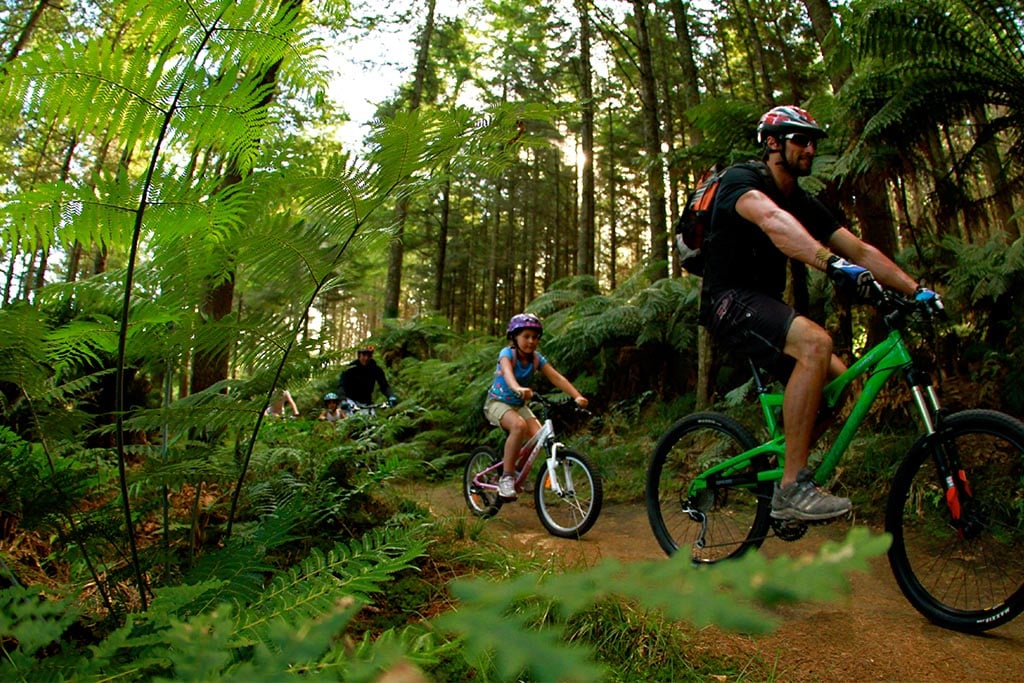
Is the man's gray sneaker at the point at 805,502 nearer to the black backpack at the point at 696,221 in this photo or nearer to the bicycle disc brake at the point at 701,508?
the bicycle disc brake at the point at 701,508

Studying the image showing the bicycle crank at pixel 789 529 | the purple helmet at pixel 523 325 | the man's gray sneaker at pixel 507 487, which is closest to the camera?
the bicycle crank at pixel 789 529

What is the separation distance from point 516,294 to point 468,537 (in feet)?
101

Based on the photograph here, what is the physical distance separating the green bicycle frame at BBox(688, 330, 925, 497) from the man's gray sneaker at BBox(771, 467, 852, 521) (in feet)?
0.52

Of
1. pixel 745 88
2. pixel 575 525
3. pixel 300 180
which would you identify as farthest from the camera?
pixel 745 88

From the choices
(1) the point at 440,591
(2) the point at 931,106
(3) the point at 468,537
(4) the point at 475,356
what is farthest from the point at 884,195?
(4) the point at 475,356

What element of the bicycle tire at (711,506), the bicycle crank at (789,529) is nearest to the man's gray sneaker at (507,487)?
the bicycle tire at (711,506)

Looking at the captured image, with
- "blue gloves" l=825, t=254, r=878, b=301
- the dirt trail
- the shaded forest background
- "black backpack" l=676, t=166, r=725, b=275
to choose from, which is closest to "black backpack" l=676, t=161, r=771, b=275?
"black backpack" l=676, t=166, r=725, b=275

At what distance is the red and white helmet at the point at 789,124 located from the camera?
127 inches

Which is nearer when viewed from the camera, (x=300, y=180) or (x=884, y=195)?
(x=300, y=180)

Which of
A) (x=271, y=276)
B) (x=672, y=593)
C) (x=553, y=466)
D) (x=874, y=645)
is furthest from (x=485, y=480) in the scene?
(x=672, y=593)

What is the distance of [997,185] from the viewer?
5.14 metres

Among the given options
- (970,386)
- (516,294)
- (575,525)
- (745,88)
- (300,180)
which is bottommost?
(575,525)

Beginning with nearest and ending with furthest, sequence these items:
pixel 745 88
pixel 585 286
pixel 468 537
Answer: pixel 468 537 < pixel 585 286 < pixel 745 88

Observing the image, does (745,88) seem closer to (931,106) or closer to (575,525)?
(931,106)
